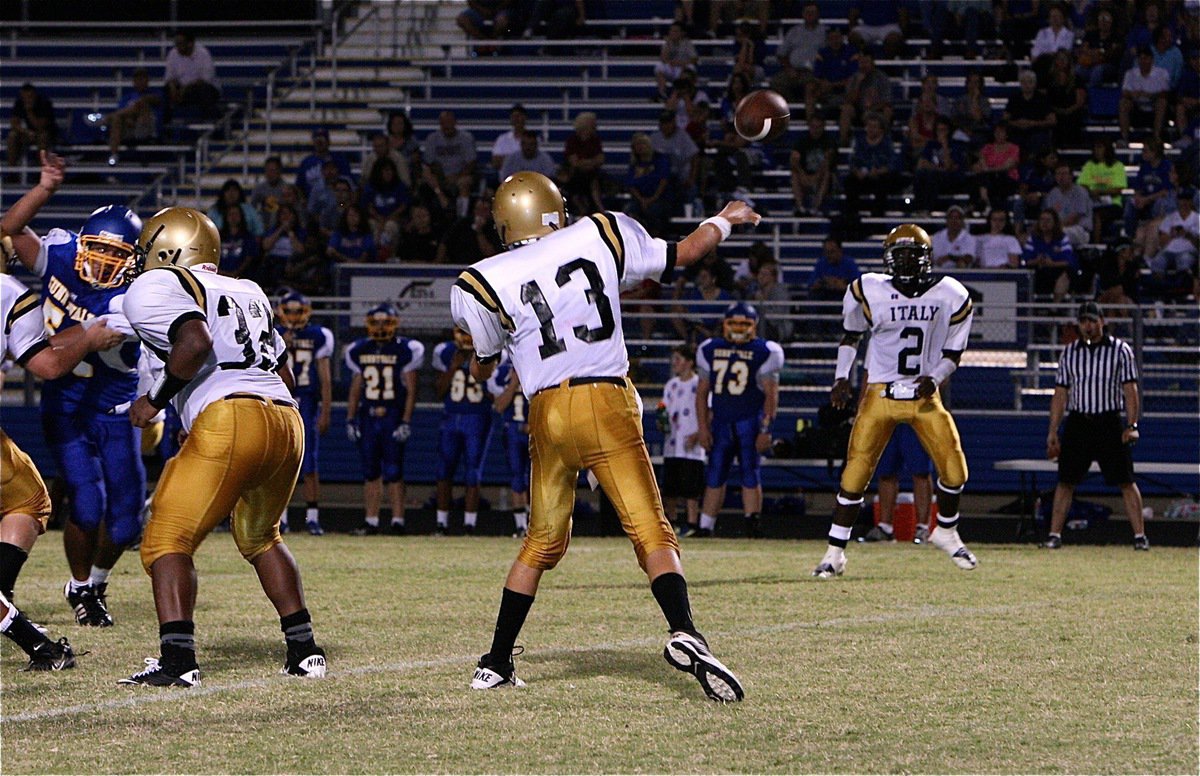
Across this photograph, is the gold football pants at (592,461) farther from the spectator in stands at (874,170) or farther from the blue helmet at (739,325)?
the spectator in stands at (874,170)

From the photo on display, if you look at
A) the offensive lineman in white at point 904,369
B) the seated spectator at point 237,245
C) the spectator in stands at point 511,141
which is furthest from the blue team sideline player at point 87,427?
the spectator in stands at point 511,141

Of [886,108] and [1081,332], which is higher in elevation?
[886,108]

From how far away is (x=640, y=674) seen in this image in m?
6.46

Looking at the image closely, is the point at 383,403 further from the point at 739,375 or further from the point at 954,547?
the point at 954,547

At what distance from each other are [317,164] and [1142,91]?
939 cm

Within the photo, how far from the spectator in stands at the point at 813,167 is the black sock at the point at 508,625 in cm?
1291

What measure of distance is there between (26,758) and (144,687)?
3.75 feet

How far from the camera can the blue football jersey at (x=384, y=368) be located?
14664 millimetres

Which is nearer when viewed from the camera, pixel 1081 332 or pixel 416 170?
pixel 1081 332

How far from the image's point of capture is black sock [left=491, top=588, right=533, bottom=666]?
6188mm

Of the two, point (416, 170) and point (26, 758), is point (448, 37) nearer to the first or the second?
point (416, 170)

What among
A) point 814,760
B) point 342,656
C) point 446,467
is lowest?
point 446,467

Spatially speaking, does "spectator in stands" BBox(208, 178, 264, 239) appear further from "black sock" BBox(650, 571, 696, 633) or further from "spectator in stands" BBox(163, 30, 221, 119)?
"black sock" BBox(650, 571, 696, 633)

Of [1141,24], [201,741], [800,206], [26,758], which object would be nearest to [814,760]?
[201,741]
